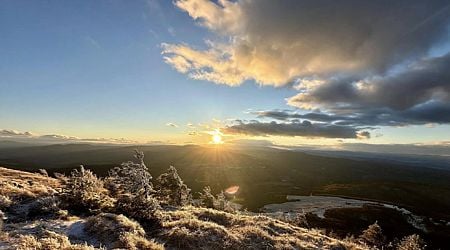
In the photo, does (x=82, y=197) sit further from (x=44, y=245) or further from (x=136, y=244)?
(x=44, y=245)

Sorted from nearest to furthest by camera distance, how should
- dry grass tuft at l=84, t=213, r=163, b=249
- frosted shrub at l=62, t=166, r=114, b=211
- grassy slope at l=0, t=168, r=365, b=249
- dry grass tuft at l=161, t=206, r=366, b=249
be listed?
grassy slope at l=0, t=168, r=365, b=249
dry grass tuft at l=84, t=213, r=163, b=249
dry grass tuft at l=161, t=206, r=366, b=249
frosted shrub at l=62, t=166, r=114, b=211

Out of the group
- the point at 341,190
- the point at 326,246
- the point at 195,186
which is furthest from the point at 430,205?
the point at 326,246

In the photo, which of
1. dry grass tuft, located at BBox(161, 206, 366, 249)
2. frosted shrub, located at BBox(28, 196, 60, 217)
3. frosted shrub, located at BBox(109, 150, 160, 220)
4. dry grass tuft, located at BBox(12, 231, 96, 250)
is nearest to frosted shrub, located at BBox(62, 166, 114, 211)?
frosted shrub, located at BBox(28, 196, 60, 217)

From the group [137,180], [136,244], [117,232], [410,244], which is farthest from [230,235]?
[410,244]

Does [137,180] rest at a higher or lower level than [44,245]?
higher

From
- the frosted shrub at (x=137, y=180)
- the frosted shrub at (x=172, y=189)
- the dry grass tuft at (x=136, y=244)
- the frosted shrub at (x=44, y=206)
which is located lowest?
the frosted shrub at (x=172, y=189)

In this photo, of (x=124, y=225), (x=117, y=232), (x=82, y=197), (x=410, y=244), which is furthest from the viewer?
(x=410, y=244)

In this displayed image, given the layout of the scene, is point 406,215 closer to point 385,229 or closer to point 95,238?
point 385,229

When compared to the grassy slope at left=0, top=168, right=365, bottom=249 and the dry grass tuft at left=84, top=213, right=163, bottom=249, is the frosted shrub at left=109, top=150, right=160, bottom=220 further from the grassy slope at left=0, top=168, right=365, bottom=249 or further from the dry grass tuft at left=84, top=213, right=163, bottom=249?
the dry grass tuft at left=84, top=213, right=163, bottom=249

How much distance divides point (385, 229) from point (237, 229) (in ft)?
313

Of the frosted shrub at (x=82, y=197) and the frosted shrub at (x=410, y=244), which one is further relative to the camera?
the frosted shrub at (x=410, y=244)

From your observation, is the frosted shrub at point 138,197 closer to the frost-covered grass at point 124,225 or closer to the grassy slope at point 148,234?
the frost-covered grass at point 124,225

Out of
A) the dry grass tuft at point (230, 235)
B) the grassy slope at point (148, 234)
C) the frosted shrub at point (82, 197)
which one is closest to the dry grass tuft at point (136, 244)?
the grassy slope at point (148, 234)

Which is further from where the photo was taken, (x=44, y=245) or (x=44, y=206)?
(x=44, y=206)
